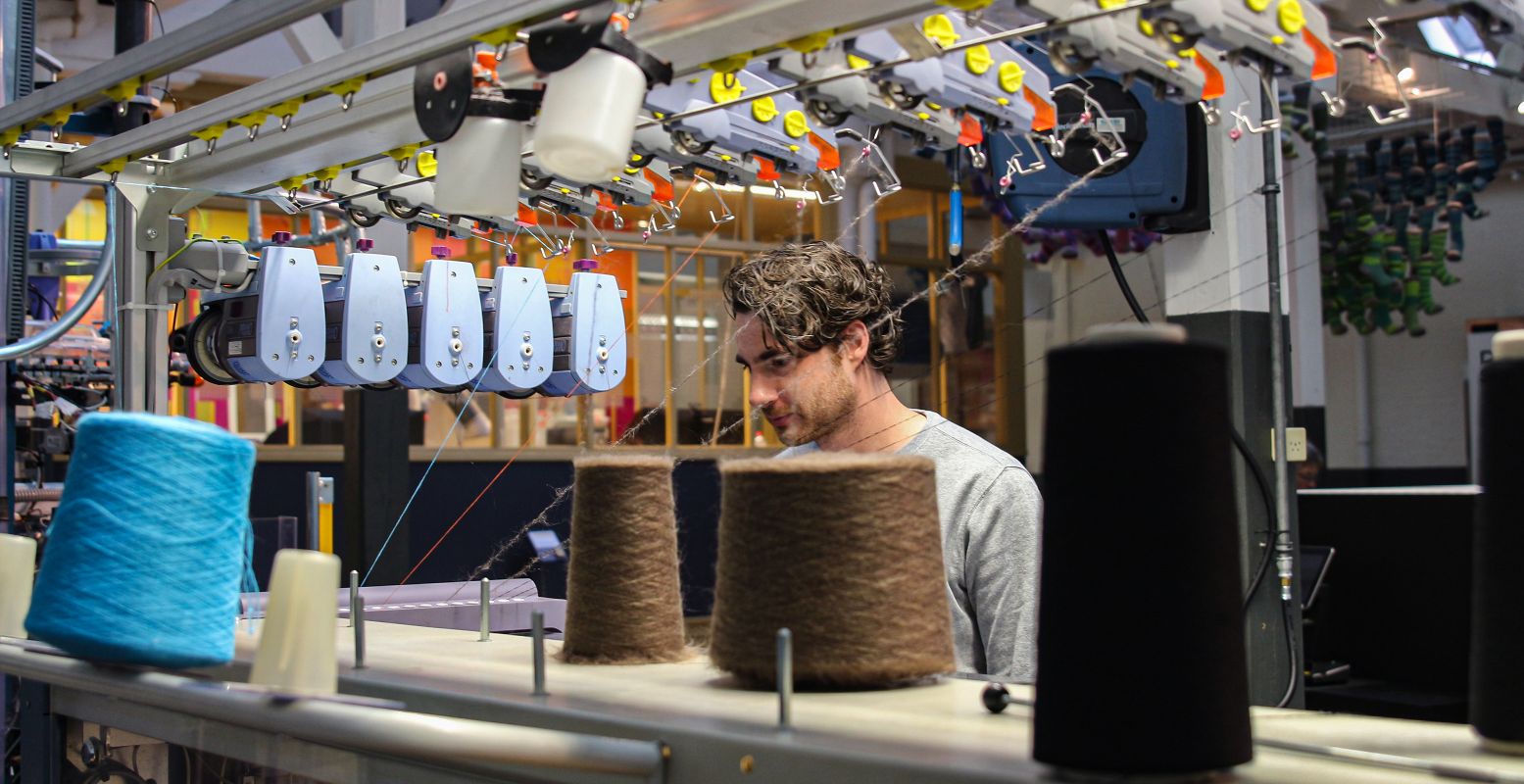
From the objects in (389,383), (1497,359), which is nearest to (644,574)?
(1497,359)

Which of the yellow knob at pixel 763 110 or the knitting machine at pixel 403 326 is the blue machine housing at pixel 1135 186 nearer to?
the knitting machine at pixel 403 326

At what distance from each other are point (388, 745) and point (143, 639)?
36cm

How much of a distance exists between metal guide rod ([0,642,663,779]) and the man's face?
0.89 m

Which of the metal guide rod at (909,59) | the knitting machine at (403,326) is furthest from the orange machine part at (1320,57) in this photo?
the knitting machine at (403,326)

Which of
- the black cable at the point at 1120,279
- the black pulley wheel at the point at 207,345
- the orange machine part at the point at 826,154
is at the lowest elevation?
the black pulley wheel at the point at 207,345

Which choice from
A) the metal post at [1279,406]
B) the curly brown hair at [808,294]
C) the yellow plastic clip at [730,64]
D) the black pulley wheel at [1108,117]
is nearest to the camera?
the yellow plastic clip at [730,64]

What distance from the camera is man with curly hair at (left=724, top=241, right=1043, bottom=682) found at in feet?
5.98

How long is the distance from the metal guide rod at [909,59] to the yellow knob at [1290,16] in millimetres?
129

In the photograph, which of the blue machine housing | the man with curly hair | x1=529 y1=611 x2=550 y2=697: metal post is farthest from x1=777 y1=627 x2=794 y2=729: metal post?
the blue machine housing

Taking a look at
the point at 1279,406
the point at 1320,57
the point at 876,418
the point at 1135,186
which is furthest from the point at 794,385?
the point at 1279,406

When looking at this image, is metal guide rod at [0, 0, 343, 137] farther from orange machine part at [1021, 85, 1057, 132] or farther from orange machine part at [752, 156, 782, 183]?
orange machine part at [1021, 85, 1057, 132]

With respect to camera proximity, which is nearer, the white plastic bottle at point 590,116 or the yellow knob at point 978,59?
the white plastic bottle at point 590,116

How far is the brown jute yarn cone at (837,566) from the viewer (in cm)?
115

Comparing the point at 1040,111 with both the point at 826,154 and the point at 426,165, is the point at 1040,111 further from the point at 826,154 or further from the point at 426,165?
the point at 426,165
